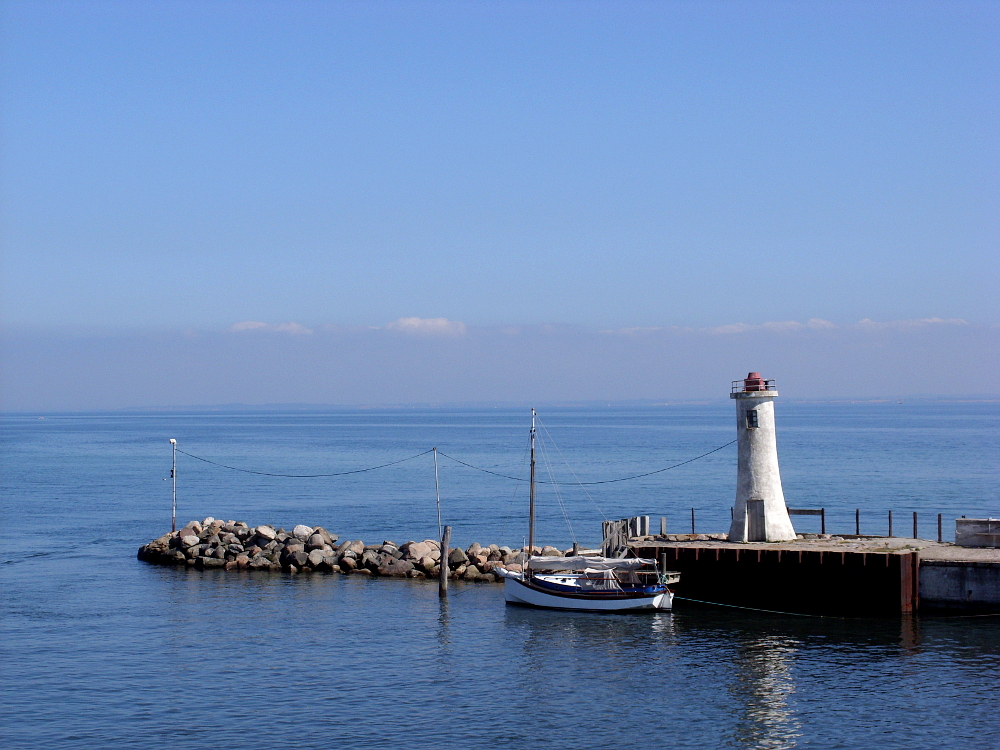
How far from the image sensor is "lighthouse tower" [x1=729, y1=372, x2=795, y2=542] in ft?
150

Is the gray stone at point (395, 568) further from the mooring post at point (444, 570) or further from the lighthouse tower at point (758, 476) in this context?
the lighthouse tower at point (758, 476)

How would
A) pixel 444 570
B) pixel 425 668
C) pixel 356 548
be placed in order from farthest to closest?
pixel 356 548 < pixel 444 570 < pixel 425 668

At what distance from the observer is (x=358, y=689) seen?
33844 mm

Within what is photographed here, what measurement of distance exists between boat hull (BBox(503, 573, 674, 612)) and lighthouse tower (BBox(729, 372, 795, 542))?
497 cm

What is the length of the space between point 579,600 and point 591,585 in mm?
1054

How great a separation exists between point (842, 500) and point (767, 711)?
64833mm

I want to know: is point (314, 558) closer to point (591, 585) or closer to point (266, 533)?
point (266, 533)

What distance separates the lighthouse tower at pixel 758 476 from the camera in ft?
150

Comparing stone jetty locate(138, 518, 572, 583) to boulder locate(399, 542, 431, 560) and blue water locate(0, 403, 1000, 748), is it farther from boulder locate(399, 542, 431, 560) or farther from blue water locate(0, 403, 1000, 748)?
blue water locate(0, 403, 1000, 748)

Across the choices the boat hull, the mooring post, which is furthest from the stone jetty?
the mooring post

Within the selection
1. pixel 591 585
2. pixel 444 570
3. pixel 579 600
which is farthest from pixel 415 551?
pixel 579 600

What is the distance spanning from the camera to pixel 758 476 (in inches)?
1800

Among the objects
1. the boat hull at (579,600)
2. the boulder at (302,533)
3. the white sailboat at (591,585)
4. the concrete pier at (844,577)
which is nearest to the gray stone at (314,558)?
the boulder at (302,533)

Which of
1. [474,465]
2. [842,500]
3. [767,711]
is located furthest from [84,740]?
[474,465]
